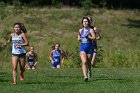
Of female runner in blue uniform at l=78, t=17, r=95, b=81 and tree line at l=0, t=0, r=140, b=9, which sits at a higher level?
female runner in blue uniform at l=78, t=17, r=95, b=81

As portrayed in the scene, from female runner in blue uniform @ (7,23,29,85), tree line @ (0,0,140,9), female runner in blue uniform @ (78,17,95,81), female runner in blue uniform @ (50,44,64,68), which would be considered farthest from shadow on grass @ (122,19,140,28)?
female runner in blue uniform @ (7,23,29,85)

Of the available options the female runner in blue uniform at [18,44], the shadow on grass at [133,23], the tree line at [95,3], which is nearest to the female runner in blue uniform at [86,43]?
the female runner in blue uniform at [18,44]

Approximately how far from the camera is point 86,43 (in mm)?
16797

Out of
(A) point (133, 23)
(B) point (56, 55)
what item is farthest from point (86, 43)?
(A) point (133, 23)

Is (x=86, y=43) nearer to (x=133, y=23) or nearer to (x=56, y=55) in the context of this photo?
(x=56, y=55)

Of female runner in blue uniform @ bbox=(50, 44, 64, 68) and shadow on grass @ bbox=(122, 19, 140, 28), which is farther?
shadow on grass @ bbox=(122, 19, 140, 28)

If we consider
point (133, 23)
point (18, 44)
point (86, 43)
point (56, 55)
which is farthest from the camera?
point (133, 23)

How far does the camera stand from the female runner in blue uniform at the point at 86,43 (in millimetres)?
16656

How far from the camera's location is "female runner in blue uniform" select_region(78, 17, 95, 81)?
1666 centimetres

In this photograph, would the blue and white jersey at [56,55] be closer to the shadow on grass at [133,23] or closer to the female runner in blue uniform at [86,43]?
the female runner in blue uniform at [86,43]

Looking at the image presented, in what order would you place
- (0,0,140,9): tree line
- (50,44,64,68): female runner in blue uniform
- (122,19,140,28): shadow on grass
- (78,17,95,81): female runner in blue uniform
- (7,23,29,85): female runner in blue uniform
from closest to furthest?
(7,23,29,85): female runner in blue uniform
(78,17,95,81): female runner in blue uniform
(50,44,64,68): female runner in blue uniform
(122,19,140,28): shadow on grass
(0,0,140,9): tree line

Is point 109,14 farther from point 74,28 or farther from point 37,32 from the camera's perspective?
point 37,32

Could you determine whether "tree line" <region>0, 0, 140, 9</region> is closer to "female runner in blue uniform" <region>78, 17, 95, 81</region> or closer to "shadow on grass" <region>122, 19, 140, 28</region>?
"shadow on grass" <region>122, 19, 140, 28</region>

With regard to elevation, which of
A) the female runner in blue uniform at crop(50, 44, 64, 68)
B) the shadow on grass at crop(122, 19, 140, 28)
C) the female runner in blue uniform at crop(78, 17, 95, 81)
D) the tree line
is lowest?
the shadow on grass at crop(122, 19, 140, 28)
